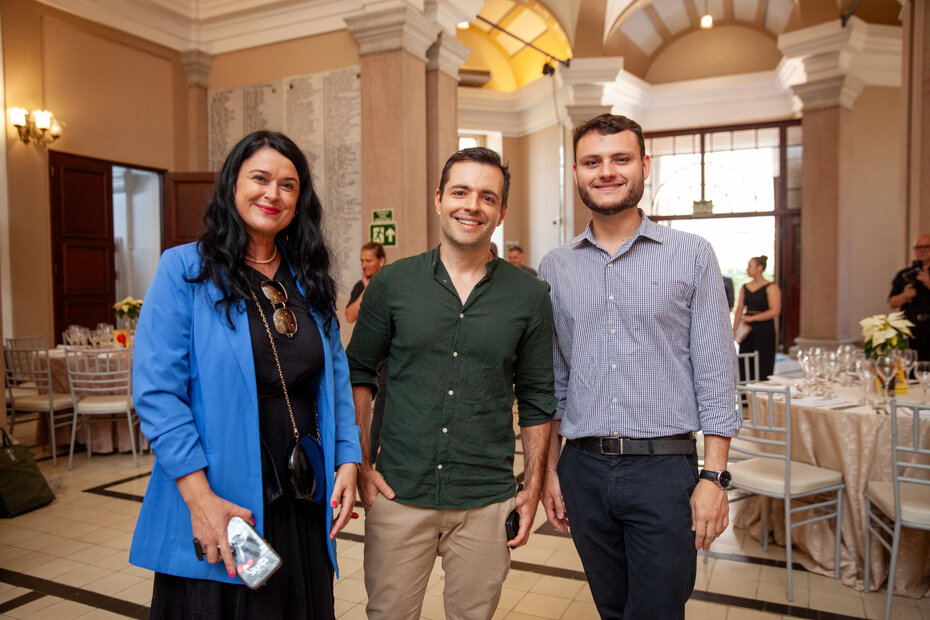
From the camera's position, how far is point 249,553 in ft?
4.74

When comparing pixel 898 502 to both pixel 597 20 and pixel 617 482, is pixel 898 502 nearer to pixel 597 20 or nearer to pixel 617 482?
pixel 617 482

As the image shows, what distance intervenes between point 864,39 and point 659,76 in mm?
4111

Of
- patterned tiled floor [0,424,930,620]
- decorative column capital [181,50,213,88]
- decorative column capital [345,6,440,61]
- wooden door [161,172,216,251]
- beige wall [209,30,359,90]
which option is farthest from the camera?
decorative column capital [181,50,213,88]

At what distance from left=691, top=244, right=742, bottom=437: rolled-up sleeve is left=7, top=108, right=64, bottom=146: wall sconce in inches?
279

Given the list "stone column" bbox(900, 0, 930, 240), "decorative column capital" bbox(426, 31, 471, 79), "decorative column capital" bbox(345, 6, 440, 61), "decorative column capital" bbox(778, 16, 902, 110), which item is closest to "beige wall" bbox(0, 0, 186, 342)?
"decorative column capital" bbox(345, 6, 440, 61)

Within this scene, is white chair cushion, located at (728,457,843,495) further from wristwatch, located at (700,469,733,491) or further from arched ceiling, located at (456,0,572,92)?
arched ceiling, located at (456,0,572,92)

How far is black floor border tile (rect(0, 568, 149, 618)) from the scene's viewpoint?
308 centimetres

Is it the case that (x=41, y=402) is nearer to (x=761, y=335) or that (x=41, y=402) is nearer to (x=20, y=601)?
(x=20, y=601)

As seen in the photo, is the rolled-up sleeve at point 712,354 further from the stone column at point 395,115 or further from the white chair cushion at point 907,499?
the stone column at point 395,115

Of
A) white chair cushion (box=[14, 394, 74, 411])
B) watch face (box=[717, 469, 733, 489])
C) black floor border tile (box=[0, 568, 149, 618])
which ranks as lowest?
black floor border tile (box=[0, 568, 149, 618])

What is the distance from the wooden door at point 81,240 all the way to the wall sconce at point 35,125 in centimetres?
22

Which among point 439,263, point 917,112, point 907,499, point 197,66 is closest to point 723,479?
point 439,263

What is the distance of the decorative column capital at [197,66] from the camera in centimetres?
805

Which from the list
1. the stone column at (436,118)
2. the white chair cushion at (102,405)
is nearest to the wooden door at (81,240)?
the white chair cushion at (102,405)
